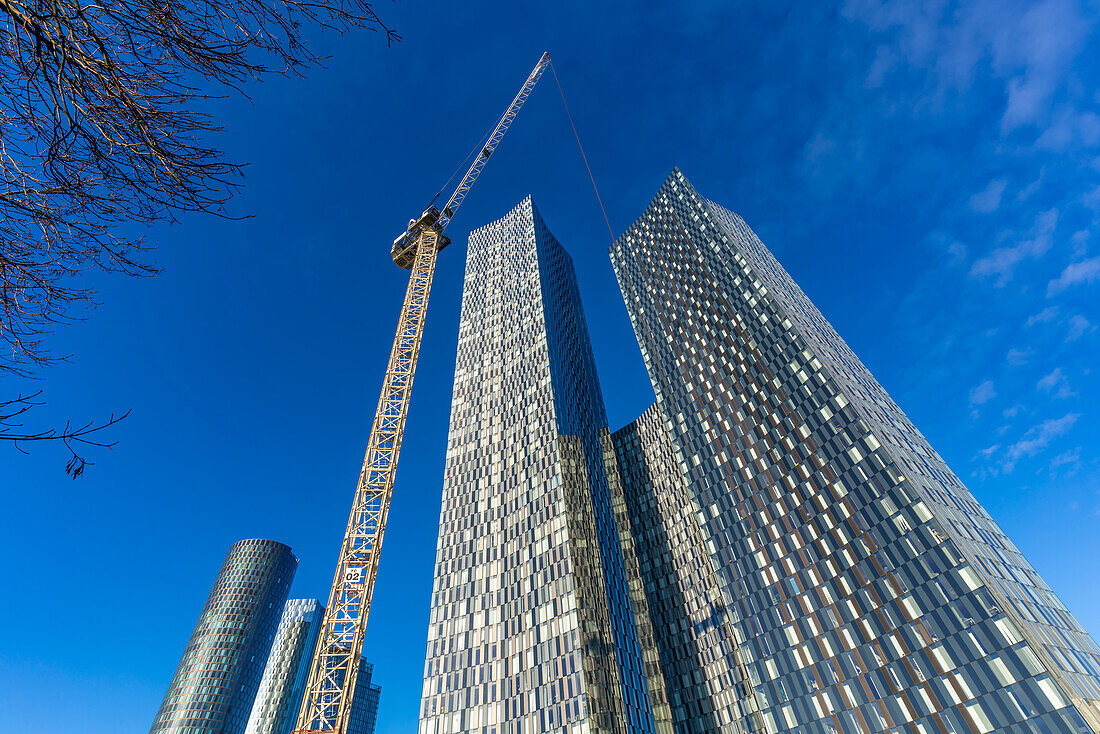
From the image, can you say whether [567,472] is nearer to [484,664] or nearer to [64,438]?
[484,664]

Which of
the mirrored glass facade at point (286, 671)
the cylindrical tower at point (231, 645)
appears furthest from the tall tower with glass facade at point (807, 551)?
the mirrored glass facade at point (286, 671)

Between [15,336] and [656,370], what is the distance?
9895 cm

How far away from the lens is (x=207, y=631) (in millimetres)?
146750

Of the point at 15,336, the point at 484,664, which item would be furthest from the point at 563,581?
the point at 15,336

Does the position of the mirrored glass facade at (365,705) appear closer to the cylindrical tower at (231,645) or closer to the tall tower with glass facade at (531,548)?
the cylindrical tower at (231,645)

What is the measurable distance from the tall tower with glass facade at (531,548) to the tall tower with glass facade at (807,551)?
1262 cm

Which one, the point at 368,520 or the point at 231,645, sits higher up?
the point at 231,645

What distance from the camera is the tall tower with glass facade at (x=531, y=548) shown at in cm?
5797

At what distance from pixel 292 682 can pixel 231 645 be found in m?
32.1

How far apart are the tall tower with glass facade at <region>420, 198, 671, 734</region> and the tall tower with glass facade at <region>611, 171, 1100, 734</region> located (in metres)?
12.6

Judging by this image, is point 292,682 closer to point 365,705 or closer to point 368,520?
point 365,705

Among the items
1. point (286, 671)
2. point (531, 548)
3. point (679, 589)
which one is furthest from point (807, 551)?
point (286, 671)

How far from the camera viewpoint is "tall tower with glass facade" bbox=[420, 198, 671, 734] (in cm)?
5797

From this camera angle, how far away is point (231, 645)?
145375 mm
